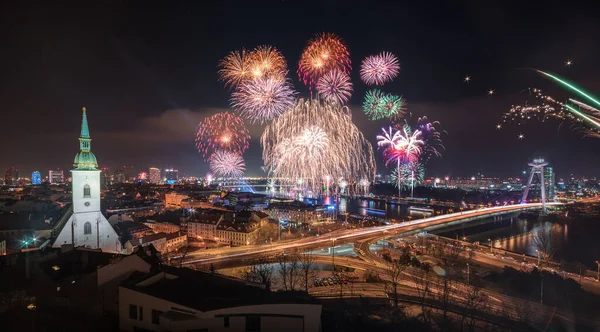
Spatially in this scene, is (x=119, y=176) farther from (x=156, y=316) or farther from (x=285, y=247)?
(x=156, y=316)

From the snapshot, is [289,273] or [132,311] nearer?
[132,311]

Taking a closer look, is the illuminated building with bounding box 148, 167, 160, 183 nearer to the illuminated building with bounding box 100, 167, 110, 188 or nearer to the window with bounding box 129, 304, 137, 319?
the illuminated building with bounding box 100, 167, 110, 188

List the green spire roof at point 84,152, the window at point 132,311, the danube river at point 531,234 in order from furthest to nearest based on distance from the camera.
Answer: the danube river at point 531,234
the green spire roof at point 84,152
the window at point 132,311

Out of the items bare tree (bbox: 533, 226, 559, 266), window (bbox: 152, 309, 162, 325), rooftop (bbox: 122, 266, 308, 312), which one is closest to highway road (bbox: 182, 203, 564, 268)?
bare tree (bbox: 533, 226, 559, 266)

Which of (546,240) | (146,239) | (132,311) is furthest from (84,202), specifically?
(546,240)

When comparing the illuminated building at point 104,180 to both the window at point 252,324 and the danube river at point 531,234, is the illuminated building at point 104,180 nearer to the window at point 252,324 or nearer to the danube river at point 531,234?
the danube river at point 531,234

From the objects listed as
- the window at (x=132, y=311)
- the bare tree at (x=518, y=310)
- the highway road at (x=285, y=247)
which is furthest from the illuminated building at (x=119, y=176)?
the bare tree at (x=518, y=310)
